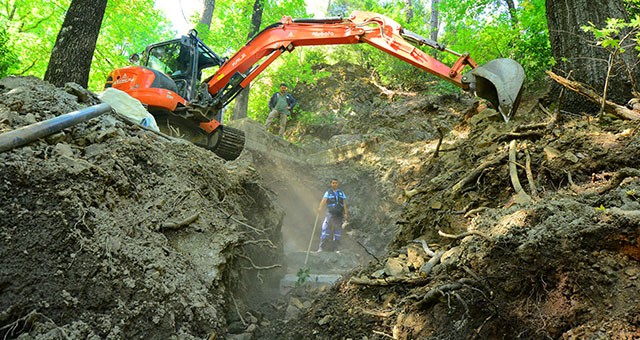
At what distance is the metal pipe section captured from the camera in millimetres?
2701

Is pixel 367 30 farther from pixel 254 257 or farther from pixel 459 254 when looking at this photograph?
pixel 459 254

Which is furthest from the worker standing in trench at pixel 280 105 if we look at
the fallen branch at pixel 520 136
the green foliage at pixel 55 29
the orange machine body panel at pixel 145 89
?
the fallen branch at pixel 520 136

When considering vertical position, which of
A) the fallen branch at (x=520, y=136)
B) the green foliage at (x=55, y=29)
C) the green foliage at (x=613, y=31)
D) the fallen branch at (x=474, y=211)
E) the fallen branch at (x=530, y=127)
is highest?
the green foliage at (x=55, y=29)

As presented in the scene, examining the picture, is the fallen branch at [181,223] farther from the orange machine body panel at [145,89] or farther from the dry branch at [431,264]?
the orange machine body panel at [145,89]

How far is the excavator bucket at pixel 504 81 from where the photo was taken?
4766 mm

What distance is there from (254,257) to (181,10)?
10008 millimetres

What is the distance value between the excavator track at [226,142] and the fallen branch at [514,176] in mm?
4725

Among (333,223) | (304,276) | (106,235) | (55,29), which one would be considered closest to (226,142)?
(304,276)

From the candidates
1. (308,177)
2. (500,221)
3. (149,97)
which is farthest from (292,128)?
(500,221)

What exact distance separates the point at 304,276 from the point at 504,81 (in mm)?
3620

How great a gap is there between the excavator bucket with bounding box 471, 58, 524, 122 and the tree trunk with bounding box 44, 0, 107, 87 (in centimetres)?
547

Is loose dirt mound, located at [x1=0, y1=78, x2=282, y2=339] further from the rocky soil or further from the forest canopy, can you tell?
the forest canopy

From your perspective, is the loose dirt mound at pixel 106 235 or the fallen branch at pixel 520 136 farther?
the fallen branch at pixel 520 136

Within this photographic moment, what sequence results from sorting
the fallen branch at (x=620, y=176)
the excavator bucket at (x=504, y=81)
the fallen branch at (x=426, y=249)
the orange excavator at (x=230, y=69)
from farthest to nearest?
the orange excavator at (x=230, y=69) < the excavator bucket at (x=504, y=81) < the fallen branch at (x=426, y=249) < the fallen branch at (x=620, y=176)
